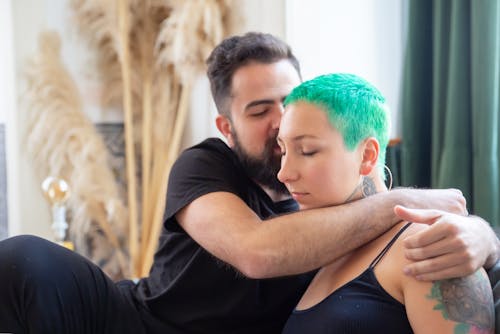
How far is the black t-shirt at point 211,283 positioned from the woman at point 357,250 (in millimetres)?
249

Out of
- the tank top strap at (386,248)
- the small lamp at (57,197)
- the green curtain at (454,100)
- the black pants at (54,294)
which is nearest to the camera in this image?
the tank top strap at (386,248)

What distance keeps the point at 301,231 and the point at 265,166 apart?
343 millimetres

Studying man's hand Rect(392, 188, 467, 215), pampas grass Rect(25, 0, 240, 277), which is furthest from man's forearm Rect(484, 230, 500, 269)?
pampas grass Rect(25, 0, 240, 277)

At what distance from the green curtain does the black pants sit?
41.8 inches

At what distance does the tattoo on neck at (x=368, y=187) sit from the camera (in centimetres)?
128

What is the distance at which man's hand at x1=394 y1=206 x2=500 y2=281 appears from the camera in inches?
40.5

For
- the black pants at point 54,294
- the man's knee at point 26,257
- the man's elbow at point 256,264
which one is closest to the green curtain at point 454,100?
the man's elbow at point 256,264

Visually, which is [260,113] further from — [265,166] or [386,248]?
[386,248]

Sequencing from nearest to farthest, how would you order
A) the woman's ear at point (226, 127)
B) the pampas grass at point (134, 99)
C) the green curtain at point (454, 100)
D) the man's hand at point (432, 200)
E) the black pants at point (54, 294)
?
the man's hand at point (432, 200), the black pants at point (54, 294), the woman's ear at point (226, 127), the green curtain at point (454, 100), the pampas grass at point (134, 99)

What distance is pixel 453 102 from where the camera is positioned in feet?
6.77

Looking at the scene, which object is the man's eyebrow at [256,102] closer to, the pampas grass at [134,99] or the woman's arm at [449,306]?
the woman's arm at [449,306]

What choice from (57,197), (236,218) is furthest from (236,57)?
(57,197)

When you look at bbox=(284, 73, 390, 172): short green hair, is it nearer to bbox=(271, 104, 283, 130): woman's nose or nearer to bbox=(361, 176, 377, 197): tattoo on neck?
bbox=(361, 176, 377, 197): tattoo on neck

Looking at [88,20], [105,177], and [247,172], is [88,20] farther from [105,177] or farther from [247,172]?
A: [247,172]
